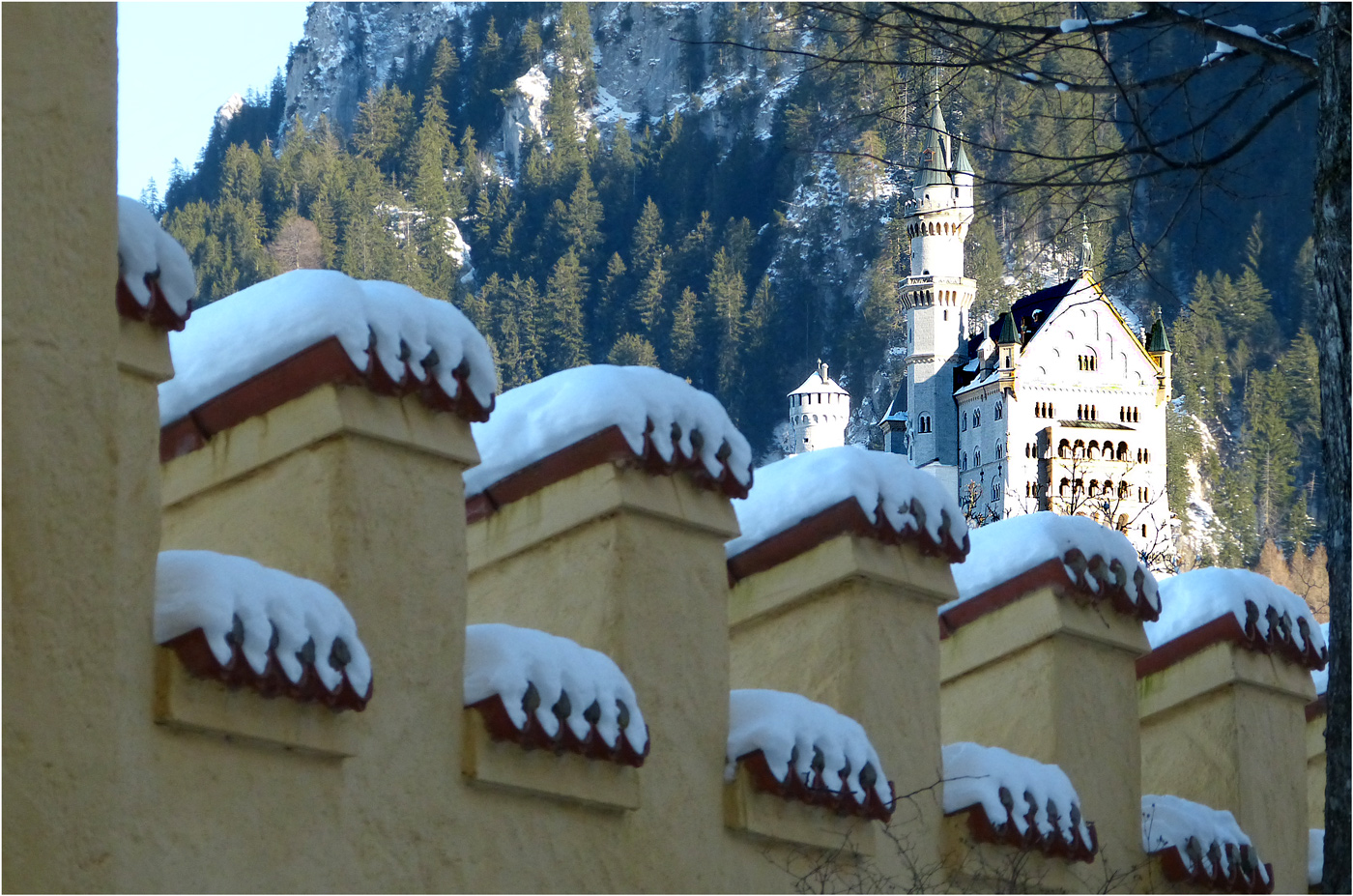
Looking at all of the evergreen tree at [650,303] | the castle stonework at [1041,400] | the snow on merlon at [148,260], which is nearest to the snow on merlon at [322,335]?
the snow on merlon at [148,260]

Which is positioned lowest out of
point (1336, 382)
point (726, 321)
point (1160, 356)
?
point (1336, 382)

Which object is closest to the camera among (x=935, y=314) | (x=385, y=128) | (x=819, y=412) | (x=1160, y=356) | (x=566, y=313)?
(x=1160, y=356)

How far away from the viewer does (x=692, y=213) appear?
185 m

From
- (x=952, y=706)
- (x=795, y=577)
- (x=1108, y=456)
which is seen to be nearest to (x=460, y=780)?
(x=795, y=577)

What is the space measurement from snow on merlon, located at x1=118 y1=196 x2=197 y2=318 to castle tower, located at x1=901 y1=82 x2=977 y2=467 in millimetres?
114739

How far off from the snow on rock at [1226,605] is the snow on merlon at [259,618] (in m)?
4.14

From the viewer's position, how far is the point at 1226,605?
25.4 ft

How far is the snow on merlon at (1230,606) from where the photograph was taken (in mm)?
7777

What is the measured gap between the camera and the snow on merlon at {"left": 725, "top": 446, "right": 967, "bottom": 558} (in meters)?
6.12

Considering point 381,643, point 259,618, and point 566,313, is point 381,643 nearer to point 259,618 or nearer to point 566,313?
point 259,618

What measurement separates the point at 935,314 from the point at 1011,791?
4703 inches

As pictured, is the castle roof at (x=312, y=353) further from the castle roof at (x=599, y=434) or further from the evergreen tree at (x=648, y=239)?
the evergreen tree at (x=648, y=239)

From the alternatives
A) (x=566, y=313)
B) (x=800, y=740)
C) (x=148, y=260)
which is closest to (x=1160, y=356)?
(x=566, y=313)

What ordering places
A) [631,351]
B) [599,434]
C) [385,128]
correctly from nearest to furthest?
1. [599,434]
2. [631,351]
3. [385,128]
